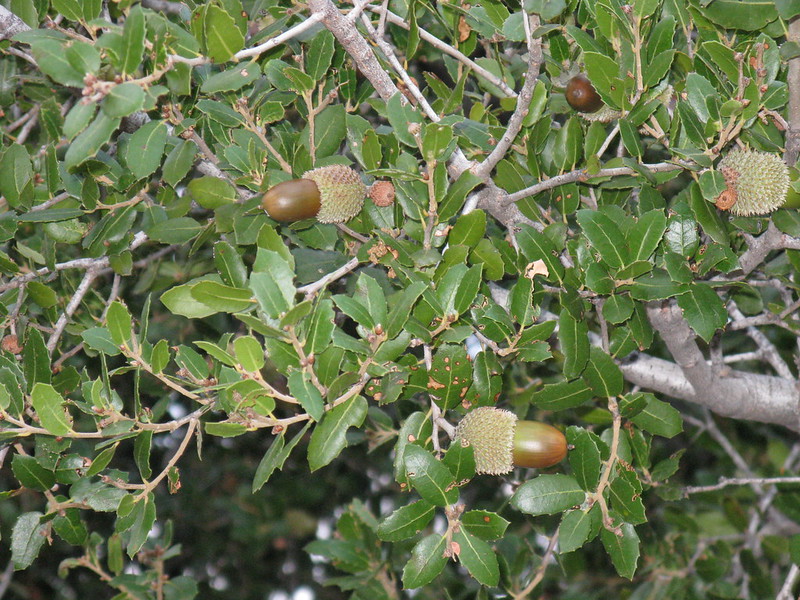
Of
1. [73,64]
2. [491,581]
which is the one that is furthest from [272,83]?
[491,581]

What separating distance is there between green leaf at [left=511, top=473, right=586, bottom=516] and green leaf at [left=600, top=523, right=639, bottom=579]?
0.10m

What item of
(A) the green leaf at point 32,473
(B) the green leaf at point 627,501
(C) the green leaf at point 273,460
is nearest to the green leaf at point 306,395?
(C) the green leaf at point 273,460

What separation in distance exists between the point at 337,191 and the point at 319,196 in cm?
4

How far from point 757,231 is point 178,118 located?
3.72ft

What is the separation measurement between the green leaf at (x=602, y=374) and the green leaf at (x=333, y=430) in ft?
1.47

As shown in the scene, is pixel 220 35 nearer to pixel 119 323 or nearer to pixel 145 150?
pixel 145 150

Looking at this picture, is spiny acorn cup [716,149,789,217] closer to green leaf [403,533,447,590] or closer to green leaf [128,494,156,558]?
green leaf [403,533,447,590]

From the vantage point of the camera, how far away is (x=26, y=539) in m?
1.75

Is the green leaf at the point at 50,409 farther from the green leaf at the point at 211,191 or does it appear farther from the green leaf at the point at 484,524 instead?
the green leaf at the point at 484,524

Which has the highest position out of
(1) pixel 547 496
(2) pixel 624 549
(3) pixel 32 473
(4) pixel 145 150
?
(4) pixel 145 150

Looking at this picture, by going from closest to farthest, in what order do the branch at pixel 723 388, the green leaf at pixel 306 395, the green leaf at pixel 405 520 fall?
the green leaf at pixel 306 395 → the green leaf at pixel 405 520 → the branch at pixel 723 388

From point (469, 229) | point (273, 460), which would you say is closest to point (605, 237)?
point (469, 229)

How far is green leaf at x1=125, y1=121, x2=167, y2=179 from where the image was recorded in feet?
4.61

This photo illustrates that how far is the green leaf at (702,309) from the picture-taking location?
152 cm
